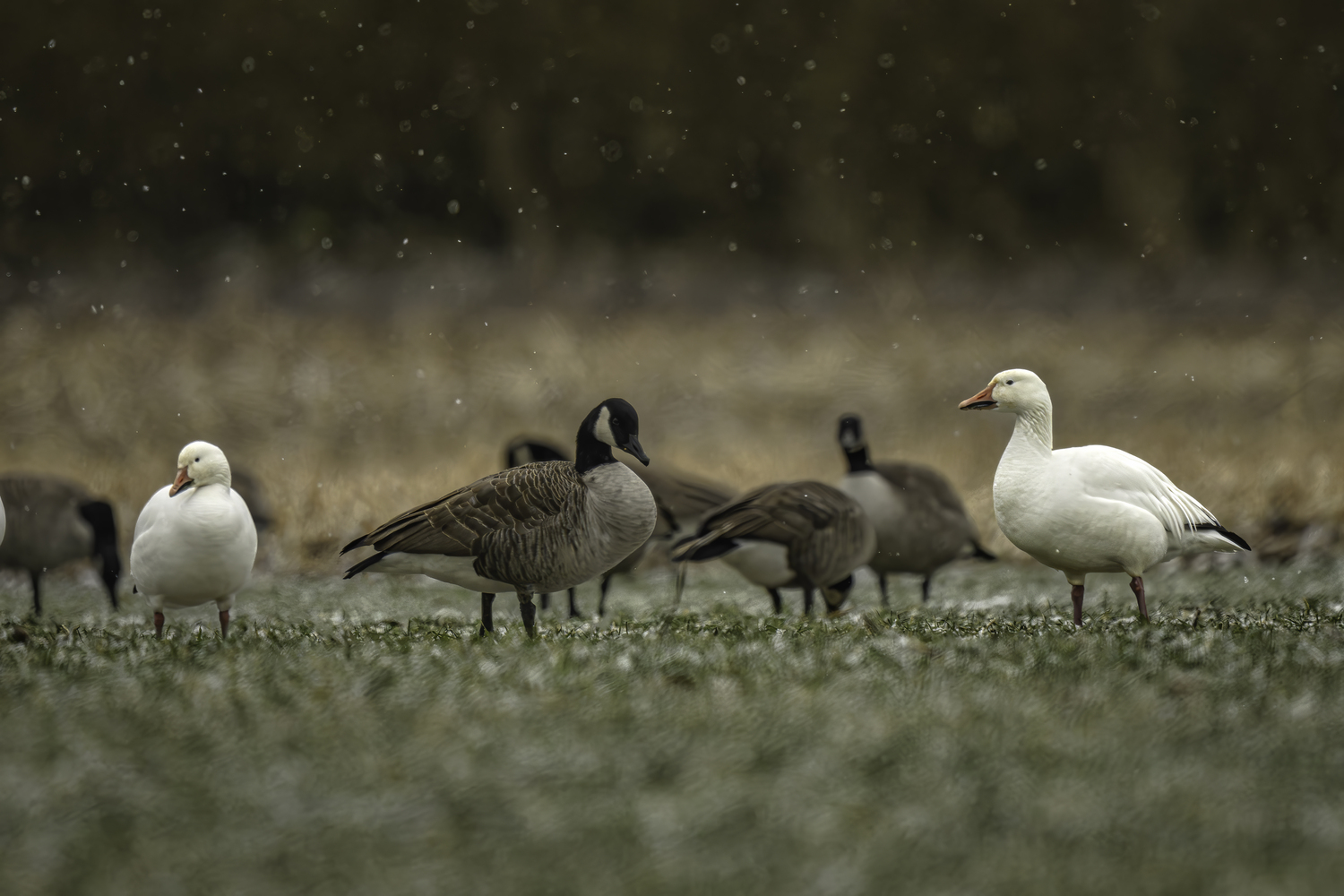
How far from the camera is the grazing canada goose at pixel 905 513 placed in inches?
407

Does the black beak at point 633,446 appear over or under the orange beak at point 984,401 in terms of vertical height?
under

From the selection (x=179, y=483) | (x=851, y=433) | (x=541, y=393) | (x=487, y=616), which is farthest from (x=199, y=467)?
(x=541, y=393)

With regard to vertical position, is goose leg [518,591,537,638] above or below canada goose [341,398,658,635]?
below

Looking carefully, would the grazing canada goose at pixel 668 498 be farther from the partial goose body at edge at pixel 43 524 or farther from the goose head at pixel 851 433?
the partial goose body at edge at pixel 43 524

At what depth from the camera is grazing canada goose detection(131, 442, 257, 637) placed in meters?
7.27

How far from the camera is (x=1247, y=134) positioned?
2559cm

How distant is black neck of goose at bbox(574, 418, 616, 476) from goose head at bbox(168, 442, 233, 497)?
2.01m

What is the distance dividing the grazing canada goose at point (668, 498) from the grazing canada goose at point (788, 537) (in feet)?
4.69

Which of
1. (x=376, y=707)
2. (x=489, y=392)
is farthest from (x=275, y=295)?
(x=376, y=707)

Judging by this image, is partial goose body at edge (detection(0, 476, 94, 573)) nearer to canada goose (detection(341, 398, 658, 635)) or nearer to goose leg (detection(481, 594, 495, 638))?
canada goose (detection(341, 398, 658, 635))

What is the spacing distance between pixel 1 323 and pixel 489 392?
8594 mm

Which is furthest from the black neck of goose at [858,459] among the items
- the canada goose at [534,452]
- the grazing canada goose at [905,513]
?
the canada goose at [534,452]

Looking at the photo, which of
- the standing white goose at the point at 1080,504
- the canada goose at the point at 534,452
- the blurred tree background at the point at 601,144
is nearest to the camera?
the standing white goose at the point at 1080,504

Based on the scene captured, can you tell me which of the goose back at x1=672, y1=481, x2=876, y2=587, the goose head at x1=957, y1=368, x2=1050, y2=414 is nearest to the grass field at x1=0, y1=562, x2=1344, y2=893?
the goose head at x1=957, y1=368, x2=1050, y2=414
